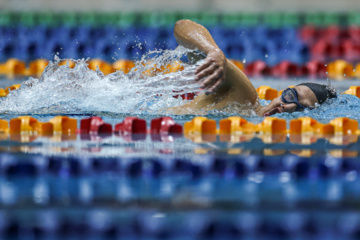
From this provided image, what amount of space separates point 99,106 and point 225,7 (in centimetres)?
513

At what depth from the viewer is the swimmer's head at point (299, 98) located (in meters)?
3.09

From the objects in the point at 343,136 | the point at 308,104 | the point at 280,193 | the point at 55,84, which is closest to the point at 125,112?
the point at 55,84

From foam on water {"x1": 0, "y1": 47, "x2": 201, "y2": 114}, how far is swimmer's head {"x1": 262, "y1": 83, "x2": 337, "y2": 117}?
578 millimetres

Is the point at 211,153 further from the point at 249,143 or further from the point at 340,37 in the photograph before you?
the point at 340,37

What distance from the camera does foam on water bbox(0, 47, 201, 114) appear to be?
3.43 m

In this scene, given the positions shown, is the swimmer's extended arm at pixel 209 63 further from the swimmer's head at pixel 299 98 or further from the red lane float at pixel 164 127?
the swimmer's head at pixel 299 98

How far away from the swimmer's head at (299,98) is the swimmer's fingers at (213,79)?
48cm

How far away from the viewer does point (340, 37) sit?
22.3 ft

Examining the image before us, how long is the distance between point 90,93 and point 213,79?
1.02 meters

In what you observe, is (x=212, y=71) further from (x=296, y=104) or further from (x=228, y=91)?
(x=296, y=104)

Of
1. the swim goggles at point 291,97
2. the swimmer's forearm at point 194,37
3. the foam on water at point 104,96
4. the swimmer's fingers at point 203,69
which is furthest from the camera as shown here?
the foam on water at point 104,96

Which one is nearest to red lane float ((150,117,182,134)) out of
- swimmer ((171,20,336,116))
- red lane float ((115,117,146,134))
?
red lane float ((115,117,146,134))

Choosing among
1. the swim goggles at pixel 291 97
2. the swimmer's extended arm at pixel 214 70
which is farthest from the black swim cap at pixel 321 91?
the swimmer's extended arm at pixel 214 70

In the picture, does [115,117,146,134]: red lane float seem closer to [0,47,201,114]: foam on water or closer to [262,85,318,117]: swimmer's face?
[0,47,201,114]: foam on water
